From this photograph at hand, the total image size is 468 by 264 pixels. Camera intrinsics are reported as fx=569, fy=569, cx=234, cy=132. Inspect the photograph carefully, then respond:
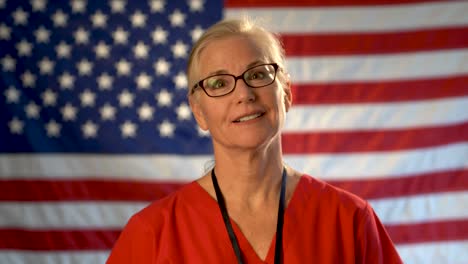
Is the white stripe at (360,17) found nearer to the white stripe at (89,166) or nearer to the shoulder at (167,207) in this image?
the white stripe at (89,166)

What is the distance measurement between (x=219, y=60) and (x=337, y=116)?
50.2 inches

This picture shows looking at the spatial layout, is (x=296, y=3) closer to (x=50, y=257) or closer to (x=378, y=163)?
(x=378, y=163)

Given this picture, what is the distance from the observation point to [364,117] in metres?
2.48

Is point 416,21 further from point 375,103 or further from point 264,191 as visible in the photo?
point 264,191

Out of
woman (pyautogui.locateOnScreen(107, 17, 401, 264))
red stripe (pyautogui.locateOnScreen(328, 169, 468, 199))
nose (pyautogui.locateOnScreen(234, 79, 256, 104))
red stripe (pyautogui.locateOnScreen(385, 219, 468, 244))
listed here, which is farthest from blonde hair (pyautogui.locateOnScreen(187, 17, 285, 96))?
red stripe (pyautogui.locateOnScreen(385, 219, 468, 244))

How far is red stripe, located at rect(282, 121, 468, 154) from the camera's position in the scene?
2469 mm

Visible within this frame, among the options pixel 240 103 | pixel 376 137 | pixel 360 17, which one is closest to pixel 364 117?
pixel 376 137

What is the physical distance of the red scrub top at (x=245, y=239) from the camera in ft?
4.27

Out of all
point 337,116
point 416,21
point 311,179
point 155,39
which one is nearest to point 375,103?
point 337,116

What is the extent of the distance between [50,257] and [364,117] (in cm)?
146

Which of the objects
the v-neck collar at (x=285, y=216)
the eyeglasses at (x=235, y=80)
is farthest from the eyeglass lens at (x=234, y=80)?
the v-neck collar at (x=285, y=216)

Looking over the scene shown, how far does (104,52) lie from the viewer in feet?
7.93

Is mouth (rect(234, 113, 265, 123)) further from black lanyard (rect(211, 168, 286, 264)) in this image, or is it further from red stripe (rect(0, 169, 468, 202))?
red stripe (rect(0, 169, 468, 202))

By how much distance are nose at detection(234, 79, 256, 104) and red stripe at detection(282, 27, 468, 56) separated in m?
1.25
